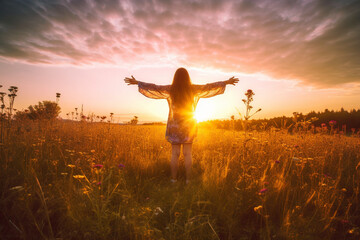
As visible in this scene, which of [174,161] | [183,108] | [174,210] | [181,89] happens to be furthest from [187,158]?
[181,89]

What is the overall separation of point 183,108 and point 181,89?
45 cm

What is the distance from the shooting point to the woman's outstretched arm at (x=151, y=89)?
4.25 meters

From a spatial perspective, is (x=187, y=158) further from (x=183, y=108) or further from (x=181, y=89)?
(x=181, y=89)

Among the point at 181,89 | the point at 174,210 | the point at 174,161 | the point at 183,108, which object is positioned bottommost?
the point at 174,210

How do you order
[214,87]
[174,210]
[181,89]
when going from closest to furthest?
[174,210]
[181,89]
[214,87]

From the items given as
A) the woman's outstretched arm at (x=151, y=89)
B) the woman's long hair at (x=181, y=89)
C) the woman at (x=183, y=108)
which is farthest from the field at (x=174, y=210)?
the woman's outstretched arm at (x=151, y=89)

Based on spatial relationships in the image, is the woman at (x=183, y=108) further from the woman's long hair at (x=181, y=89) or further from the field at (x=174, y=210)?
the field at (x=174, y=210)

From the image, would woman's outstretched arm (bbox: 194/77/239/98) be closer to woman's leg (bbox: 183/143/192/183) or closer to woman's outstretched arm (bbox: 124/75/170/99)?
woman's outstretched arm (bbox: 124/75/170/99)

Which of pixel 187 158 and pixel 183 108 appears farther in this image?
pixel 183 108

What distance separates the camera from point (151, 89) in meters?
4.35

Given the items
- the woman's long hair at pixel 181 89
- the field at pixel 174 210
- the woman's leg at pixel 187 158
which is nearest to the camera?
the field at pixel 174 210

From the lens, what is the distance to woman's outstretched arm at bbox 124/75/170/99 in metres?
4.25

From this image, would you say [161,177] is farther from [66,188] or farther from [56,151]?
[56,151]

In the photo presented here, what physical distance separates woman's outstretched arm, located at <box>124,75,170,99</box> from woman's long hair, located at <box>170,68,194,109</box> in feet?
1.24
